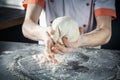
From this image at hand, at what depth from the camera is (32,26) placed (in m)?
1.33

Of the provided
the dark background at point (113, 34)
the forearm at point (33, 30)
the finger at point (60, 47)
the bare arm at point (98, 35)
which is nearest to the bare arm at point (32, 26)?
the forearm at point (33, 30)

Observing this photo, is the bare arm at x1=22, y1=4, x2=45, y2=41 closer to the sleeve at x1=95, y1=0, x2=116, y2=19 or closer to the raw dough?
the raw dough

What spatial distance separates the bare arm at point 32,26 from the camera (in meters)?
1.25

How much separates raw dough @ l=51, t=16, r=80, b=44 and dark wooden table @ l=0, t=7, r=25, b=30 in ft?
3.24

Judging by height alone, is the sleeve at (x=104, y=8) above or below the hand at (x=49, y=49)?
above

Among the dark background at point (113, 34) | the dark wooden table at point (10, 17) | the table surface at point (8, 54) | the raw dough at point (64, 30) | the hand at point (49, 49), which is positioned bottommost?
the dark background at point (113, 34)

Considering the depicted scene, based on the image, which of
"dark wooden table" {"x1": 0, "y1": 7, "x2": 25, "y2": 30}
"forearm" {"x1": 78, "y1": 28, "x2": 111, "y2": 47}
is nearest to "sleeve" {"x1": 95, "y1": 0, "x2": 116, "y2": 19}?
"forearm" {"x1": 78, "y1": 28, "x2": 111, "y2": 47}

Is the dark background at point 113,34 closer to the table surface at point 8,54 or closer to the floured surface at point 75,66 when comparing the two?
the floured surface at point 75,66

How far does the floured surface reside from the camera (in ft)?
3.31

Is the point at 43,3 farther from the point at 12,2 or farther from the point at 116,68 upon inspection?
the point at 12,2

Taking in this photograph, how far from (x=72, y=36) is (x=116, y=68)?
0.25 metres

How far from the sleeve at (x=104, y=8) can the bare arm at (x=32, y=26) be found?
350 millimetres

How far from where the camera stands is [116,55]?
4.12ft

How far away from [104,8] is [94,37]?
0.25 metres
